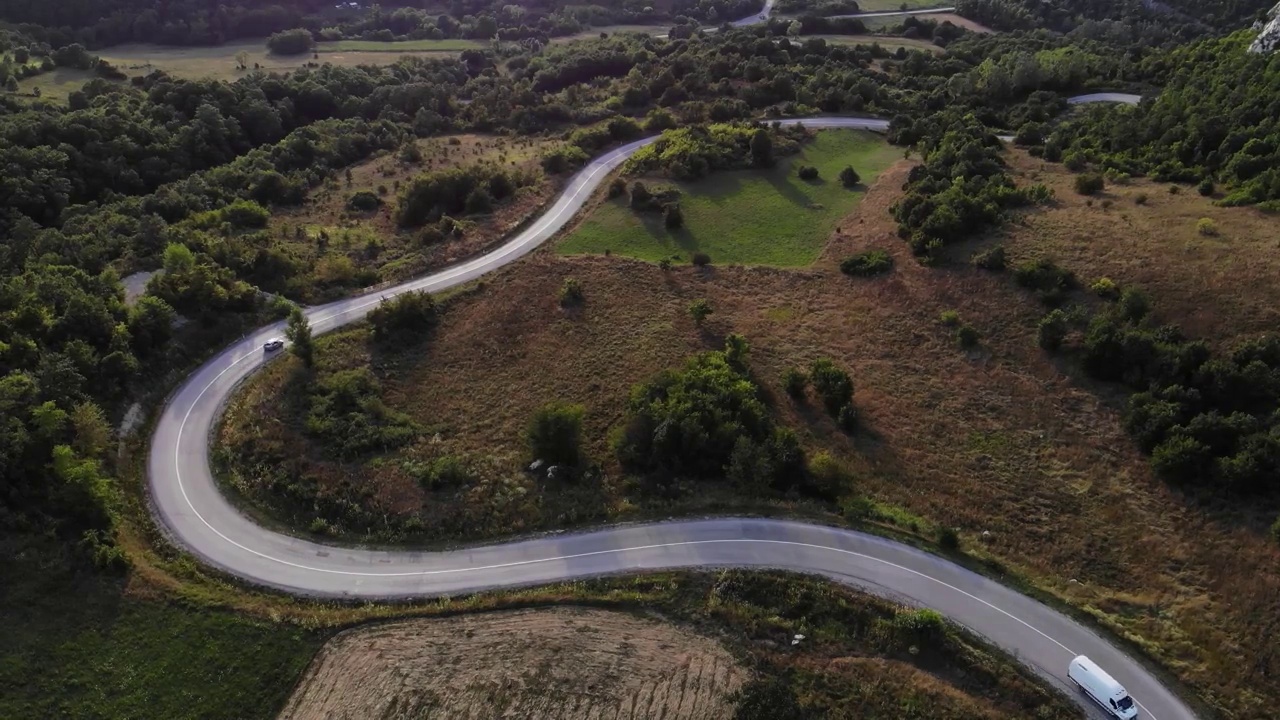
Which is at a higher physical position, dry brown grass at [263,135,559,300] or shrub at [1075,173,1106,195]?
shrub at [1075,173,1106,195]

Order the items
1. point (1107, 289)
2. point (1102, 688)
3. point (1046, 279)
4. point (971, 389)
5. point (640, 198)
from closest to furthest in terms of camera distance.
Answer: point (1102, 688) → point (971, 389) → point (1107, 289) → point (1046, 279) → point (640, 198)

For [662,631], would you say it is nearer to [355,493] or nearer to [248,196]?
[355,493]

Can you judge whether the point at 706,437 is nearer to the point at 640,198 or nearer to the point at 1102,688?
the point at 1102,688

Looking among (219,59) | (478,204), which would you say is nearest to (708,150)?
(478,204)

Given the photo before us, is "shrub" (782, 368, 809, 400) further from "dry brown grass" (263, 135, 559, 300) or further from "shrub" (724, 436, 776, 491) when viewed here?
"dry brown grass" (263, 135, 559, 300)

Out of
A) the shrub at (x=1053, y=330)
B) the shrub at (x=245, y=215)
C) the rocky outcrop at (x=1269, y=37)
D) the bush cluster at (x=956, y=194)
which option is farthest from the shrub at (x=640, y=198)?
the rocky outcrop at (x=1269, y=37)

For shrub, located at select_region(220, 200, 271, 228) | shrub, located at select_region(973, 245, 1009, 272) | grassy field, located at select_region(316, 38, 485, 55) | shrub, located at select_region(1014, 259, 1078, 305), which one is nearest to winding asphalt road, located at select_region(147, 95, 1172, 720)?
shrub, located at select_region(1014, 259, 1078, 305)

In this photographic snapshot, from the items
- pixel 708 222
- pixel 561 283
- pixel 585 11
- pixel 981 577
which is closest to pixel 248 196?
pixel 561 283
